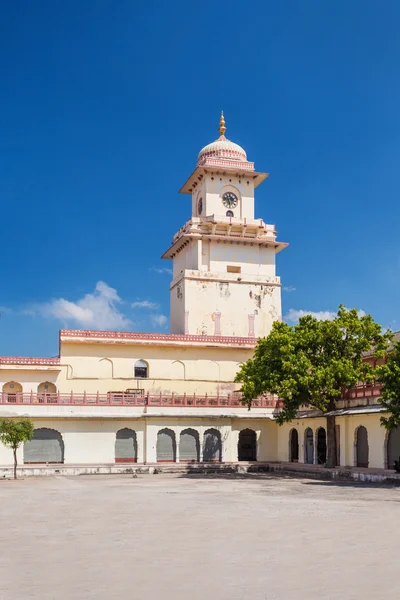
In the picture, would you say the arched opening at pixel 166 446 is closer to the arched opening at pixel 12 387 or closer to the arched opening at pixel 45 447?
the arched opening at pixel 45 447

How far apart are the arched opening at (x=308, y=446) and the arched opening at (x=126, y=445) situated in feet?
31.4

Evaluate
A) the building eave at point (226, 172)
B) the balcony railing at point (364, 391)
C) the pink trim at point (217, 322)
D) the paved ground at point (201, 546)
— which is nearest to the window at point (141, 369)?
the pink trim at point (217, 322)

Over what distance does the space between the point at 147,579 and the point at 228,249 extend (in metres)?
39.8

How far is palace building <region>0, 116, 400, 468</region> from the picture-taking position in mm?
38062

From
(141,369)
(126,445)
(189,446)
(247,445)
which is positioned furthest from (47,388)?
(247,445)

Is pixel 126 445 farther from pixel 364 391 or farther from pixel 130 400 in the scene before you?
pixel 364 391

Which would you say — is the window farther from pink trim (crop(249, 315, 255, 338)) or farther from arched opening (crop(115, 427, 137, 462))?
pink trim (crop(249, 315, 255, 338))

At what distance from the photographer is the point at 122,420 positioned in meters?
39.6

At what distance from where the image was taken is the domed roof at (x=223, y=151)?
Result: 50062 mm

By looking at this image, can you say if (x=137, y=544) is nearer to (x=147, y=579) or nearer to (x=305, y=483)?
(x=147, y=579)

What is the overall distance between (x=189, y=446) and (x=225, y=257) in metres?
14.4

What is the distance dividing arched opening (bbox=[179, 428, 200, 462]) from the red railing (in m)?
1.67

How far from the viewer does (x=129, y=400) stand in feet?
131

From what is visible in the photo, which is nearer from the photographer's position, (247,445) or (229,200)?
(247,445)
